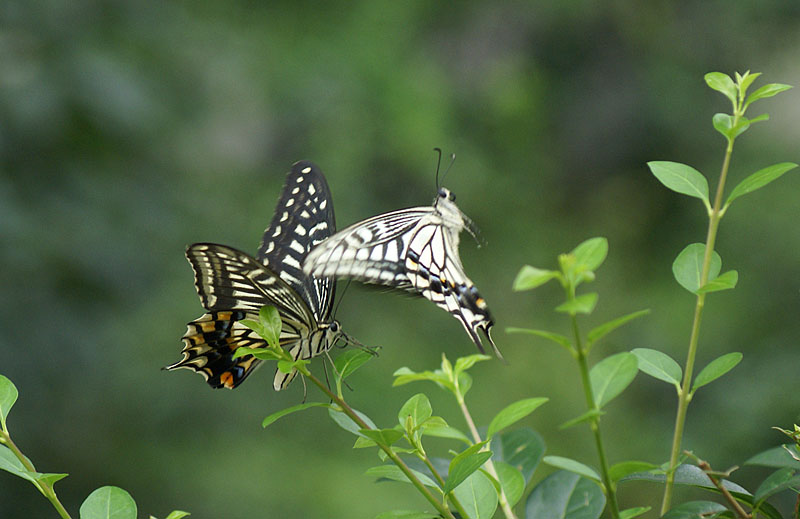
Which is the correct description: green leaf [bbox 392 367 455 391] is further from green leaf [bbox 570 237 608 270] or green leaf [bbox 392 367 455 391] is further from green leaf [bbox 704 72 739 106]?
green leaf [bbox 704 72 739 106]

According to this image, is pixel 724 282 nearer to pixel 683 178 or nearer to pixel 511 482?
pixel 683 178

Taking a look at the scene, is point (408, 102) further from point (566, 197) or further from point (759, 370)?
point (759, 370)

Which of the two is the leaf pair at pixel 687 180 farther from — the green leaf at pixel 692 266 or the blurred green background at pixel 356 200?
the blurred green background at pixel 356 200

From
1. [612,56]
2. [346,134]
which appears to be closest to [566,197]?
[612,56]

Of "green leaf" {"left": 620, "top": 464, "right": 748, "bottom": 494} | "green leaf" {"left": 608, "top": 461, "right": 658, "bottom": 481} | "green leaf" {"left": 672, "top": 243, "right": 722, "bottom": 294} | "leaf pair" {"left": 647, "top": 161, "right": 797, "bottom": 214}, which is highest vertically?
"leaf pair" {"left": 647, "top": 161, "right": 797, "bottom": 214}

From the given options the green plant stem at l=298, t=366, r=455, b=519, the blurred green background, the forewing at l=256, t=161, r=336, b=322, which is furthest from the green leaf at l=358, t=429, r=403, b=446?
the blurred green background

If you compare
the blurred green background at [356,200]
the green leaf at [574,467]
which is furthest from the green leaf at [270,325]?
the blurred green background at [356,200]
